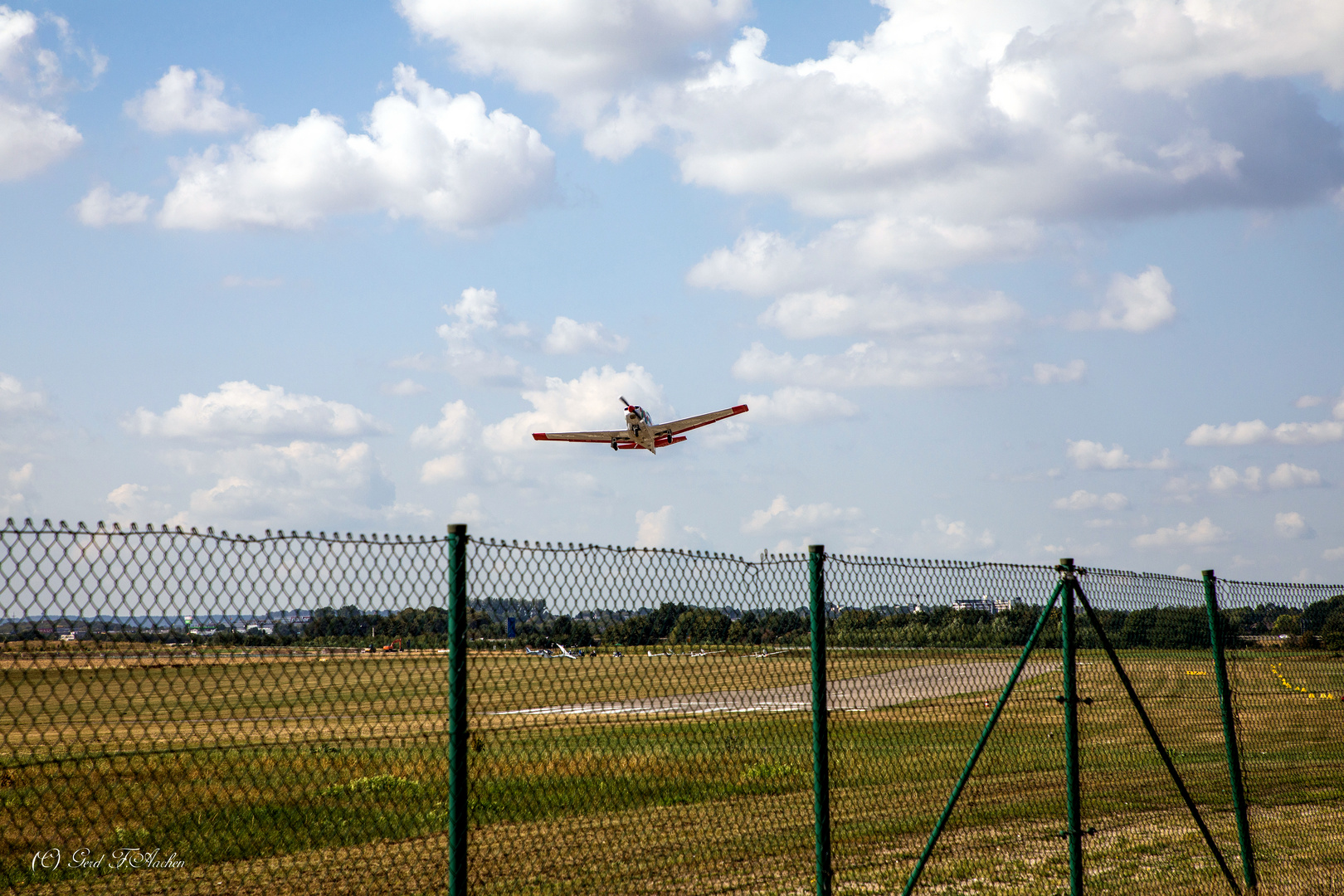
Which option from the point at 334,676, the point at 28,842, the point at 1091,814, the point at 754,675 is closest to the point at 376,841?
the point at 28,842

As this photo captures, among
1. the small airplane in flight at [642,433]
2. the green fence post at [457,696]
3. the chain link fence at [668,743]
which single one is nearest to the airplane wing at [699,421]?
the small airplane in flight at [642,433]

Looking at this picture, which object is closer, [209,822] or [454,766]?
[454,766]

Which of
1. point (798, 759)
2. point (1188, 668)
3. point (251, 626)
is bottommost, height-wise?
point (798, 759)

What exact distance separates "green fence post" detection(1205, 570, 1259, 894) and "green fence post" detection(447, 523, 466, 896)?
657cm

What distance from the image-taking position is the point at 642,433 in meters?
40.7

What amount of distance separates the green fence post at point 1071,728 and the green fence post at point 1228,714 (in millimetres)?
2177

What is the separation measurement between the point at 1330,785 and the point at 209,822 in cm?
1498

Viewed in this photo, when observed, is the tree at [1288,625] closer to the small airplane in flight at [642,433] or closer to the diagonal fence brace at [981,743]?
the diagonal fence brace at [981,743]

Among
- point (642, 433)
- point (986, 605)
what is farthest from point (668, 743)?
point (642, 433)

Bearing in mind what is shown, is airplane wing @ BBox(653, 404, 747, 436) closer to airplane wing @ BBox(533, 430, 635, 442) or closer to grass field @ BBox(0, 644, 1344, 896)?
airplane wing @ BBox(533, 430, 635, 442)

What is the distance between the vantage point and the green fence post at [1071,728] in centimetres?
696

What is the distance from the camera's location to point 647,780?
1605cm

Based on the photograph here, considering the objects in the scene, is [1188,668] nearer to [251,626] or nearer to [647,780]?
[647,780]

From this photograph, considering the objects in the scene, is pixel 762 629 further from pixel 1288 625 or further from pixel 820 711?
pixel 1288 625
